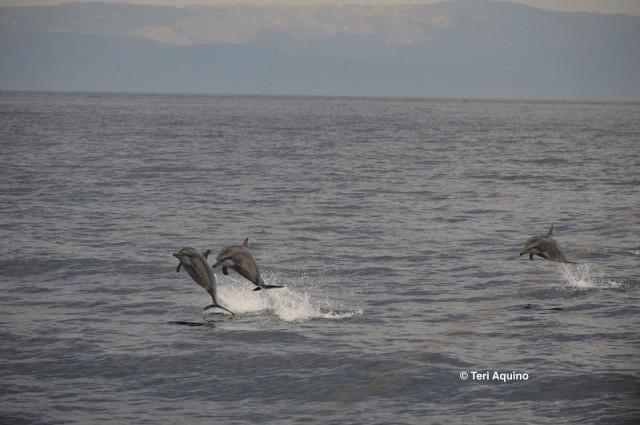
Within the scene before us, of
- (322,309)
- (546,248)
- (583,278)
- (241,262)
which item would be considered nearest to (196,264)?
(241,262)

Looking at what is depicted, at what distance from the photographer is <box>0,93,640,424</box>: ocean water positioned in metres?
16.3

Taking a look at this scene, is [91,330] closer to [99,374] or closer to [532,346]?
[99,374]

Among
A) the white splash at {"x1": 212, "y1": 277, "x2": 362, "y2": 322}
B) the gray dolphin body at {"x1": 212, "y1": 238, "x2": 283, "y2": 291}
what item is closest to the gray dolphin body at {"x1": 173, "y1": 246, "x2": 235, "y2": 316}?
the gray dolphin body at {"x1": 212, "y1": 238, "x2": 283, "y2": 291}

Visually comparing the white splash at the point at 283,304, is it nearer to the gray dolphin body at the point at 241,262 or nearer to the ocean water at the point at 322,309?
the ocean water at the point at 322,309

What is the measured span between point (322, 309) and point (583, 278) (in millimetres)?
7819

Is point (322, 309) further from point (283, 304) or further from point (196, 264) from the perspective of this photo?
point (196, 264)

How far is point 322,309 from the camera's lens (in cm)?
2262

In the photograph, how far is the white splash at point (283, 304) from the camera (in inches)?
868

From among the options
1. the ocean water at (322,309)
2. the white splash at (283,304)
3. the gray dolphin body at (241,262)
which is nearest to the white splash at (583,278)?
the ocean water at (322,309)

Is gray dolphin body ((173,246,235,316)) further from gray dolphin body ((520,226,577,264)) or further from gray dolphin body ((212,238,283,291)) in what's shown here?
gray dolphin body ((520,226,577,264))

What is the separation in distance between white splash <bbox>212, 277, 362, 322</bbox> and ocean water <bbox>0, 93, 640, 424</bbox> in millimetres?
95

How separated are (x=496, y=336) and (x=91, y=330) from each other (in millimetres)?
8478

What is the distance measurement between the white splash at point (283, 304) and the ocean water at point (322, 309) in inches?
3.7

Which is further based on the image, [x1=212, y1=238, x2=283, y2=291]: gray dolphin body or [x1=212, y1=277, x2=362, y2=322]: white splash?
[x1=212, y1=277, x2=362, y2=322]: white splash
